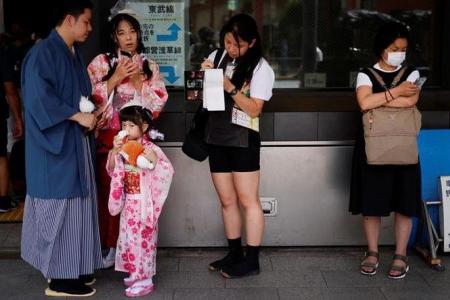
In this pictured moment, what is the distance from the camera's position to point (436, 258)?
4.68m

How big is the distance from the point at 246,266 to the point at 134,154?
117 cm

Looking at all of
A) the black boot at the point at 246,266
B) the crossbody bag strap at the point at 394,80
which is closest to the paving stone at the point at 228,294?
the black boot at the point at 246,266

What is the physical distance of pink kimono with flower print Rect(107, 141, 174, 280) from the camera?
4.09 meters

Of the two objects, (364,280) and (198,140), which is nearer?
(198,140)

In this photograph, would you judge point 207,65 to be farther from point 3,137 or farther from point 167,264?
point 3,137

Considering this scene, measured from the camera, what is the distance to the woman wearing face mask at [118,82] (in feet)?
13.9

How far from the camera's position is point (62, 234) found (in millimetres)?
4035

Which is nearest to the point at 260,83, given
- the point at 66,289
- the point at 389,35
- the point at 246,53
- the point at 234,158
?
the point at 246,53

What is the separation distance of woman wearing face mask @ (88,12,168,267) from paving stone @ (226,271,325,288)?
109cm

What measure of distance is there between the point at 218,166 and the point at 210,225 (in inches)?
31.0

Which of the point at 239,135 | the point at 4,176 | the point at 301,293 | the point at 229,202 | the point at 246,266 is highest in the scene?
the point at 239,135

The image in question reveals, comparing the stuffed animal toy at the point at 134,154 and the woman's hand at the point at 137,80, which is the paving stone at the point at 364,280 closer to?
the stuffed animal toy at the point at 134,154

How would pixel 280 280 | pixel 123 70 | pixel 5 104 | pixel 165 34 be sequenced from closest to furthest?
pixel 123 70 → pixel 280 280 → pixel 165 34 → pixel 5 104

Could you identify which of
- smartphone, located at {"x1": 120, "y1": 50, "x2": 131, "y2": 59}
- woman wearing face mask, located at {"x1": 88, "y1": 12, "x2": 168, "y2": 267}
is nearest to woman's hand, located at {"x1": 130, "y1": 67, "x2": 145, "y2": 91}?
woman wearing face mask, located at {"x1": 88, "y1": 12, "x2": 168, "y2": 267}
